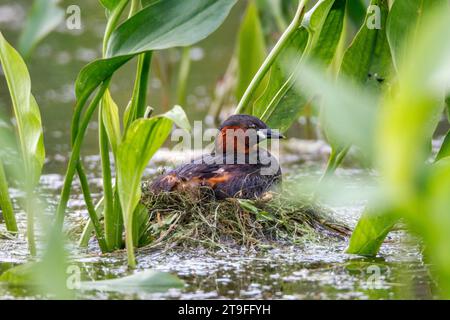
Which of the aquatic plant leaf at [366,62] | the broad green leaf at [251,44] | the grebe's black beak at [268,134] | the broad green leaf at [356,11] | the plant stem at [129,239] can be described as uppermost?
the broad green leaf at [356,11]

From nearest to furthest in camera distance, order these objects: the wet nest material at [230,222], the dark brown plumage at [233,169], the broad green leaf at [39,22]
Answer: the wet nest material at [230,222], the dark brown plumage at [233,169], the broad green leaf at [39,22]

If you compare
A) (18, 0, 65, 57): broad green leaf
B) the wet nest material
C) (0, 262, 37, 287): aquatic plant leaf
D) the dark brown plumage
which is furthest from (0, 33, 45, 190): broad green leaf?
(18, 0, 65, 57): broad green leaf

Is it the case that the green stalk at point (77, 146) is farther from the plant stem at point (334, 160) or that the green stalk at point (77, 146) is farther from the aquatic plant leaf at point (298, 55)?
the plant stem at point (334, 160)

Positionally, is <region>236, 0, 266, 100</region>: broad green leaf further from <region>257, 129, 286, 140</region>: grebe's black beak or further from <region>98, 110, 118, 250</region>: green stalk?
<region>98, 110, 118, 250</region>: green stalk

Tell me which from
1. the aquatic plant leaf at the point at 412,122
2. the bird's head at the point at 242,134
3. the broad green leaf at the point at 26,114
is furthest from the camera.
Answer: the bird's head at the point at 242,134

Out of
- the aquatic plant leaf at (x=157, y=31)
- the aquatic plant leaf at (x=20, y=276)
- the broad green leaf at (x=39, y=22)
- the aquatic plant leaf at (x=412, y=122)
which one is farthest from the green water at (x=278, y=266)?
the broad green leaf at (x=39, y=22)

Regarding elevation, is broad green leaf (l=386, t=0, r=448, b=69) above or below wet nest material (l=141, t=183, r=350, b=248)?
above

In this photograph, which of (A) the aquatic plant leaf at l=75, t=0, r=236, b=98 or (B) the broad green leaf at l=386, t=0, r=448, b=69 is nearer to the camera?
(A) the aquatic plant leaf at l=75, t=0, r=236, b=98
